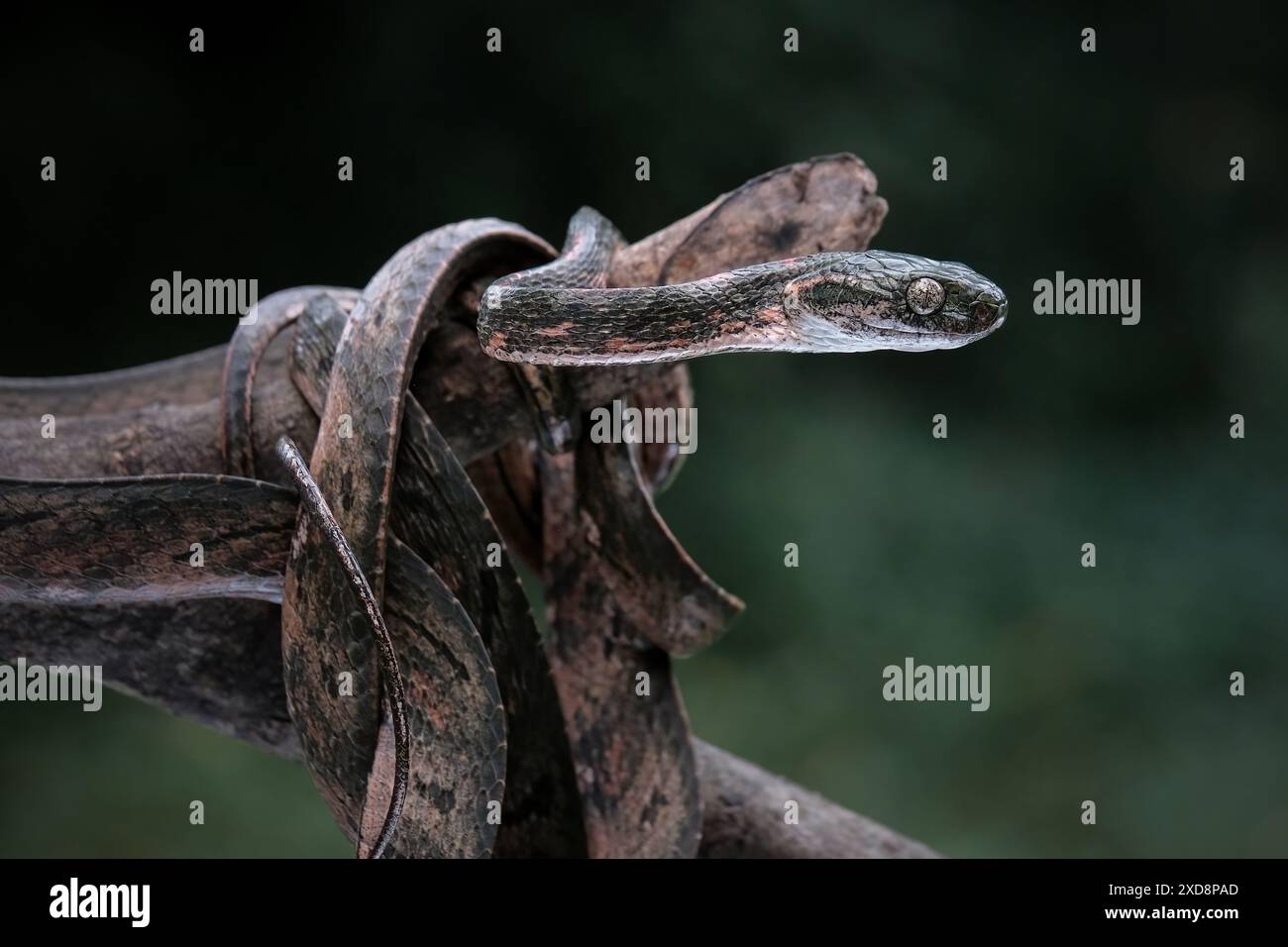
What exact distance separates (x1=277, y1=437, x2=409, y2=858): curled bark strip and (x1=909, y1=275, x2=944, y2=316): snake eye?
0.58 metres

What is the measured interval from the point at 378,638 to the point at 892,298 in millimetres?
583

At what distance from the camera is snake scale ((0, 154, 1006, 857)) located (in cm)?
133

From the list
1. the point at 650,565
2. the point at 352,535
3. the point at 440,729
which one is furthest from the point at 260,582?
the point at 650,565

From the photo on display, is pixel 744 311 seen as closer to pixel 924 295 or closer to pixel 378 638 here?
pixel 924 295

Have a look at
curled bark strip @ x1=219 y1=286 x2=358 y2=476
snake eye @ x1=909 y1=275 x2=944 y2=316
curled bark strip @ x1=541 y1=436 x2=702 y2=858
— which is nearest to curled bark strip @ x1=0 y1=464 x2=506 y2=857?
curled bark strip @ x1=219 y1=286 x2=358 y2=476

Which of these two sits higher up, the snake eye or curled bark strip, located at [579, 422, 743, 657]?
the snake eye

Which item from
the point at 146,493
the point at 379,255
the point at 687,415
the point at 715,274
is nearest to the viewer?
the point at 146,493

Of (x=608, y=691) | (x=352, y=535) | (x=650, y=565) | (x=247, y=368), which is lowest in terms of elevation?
(x=608, y=691)

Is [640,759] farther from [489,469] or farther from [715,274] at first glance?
[715,274]

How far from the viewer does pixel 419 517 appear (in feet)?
4.66

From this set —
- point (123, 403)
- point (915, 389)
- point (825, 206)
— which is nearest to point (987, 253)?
point (915, 389)

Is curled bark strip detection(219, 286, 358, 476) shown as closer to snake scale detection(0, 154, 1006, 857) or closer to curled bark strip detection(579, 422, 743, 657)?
snake scale detection(0, 154, 1006, 857)

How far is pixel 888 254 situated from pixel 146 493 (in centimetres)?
75

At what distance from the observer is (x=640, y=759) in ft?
5.68
